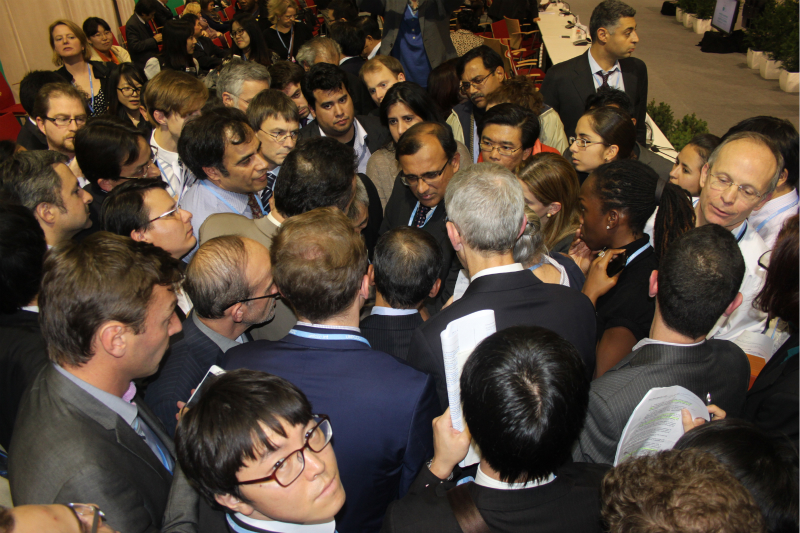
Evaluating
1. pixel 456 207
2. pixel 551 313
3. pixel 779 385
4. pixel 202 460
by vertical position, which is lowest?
pixel 779 385

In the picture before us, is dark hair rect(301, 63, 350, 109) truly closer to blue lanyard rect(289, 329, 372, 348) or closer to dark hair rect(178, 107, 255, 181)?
dark hair rect(178, 107, 255, 181)

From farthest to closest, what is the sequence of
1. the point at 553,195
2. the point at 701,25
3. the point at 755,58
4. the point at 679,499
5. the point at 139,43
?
the point at 701,25 < the point at 755,58 < the point at 139,43 < the point at 553,195 < the point at 679,499

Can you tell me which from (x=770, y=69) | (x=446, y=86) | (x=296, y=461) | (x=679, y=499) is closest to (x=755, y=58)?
(x=770, y=69)

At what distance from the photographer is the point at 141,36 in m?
6.67

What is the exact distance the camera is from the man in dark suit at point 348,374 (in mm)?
1421

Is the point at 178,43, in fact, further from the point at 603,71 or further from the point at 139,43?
the point at 603,71

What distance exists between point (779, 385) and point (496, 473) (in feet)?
3.28

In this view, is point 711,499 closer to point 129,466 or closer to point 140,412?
point 129,466

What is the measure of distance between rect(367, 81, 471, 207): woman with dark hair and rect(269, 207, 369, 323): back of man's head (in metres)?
1.77

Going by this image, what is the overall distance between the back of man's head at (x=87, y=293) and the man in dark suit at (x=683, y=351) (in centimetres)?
142

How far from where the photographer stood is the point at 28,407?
139cm

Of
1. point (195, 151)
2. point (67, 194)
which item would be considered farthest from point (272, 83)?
point (67, 194)

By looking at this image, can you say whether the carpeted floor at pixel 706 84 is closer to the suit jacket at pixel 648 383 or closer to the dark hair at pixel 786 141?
the dark hair at pixel 786 141

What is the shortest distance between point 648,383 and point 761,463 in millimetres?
436
